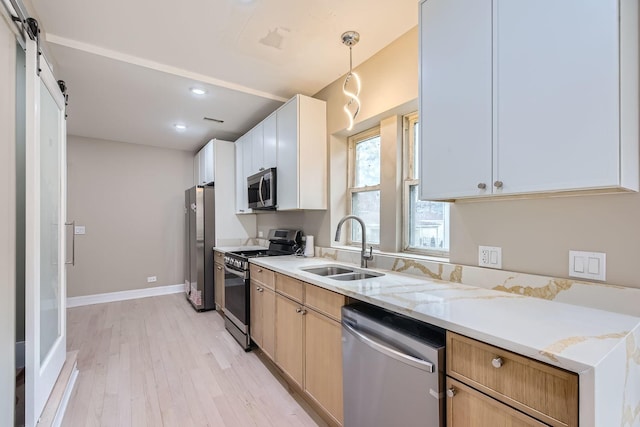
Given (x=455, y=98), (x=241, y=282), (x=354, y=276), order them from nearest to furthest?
1. (x=455, y=98)
2. (x=354, y=276)
3. (x=241, y=282)

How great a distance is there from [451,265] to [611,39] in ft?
3.84

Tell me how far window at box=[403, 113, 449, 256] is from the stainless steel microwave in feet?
4.70

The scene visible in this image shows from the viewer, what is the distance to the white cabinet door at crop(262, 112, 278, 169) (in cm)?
314

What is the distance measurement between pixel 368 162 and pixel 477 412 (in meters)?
2.08

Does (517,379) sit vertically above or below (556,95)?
below

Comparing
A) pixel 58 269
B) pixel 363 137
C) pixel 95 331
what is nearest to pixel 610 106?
pixel 363 137

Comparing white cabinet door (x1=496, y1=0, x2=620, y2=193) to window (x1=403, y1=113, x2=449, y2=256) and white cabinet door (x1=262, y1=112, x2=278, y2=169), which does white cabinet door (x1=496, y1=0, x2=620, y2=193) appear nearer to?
window (x1=403, y1=113, x2=449, y2=256)

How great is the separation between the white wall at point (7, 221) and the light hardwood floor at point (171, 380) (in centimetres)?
67

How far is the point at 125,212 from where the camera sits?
4.79 metres

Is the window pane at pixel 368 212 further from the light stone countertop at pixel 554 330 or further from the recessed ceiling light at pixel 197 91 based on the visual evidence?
the recessed ceiling light at pixel 197 91

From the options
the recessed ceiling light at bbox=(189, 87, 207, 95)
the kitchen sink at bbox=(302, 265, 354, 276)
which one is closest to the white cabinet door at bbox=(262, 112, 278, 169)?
the recessed ceiling light at bbox=(189, 87, 207, 95)

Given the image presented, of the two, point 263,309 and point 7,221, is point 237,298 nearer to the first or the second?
point 263,309

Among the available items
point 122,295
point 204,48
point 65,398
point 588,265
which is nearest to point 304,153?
point 204,48

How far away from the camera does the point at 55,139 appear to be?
215 cm
